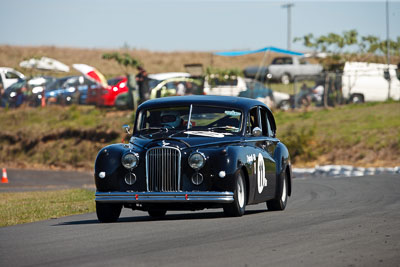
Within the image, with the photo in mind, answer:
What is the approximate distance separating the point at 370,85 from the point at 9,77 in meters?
18.0

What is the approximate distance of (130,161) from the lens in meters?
10.4

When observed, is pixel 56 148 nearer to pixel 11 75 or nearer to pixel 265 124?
pixel 11 75

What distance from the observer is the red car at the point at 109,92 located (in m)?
37.3

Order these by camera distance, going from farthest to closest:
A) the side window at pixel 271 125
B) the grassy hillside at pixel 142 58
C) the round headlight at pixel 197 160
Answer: the grassy hillside at pixel 142 58, the side window at pixel 271 125, the round headlight at pixel 197 160

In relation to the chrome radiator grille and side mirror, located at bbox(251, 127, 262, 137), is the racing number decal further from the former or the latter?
the chrome radiator grille

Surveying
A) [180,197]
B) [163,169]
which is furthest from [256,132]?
[180,197]

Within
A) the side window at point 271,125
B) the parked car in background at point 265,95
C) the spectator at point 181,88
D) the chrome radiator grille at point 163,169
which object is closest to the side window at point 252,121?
the side window at point 271,125

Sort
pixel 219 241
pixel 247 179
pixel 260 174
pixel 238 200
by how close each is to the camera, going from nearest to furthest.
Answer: pixel 219 241, pixel 238 200, pixel 247 179, pixel 260 174

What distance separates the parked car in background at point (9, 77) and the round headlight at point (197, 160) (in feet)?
104

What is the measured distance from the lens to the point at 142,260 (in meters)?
6.62

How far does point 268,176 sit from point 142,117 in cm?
209

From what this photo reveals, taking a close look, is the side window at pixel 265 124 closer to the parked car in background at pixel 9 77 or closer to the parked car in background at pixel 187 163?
the parked car in background at pixel 187 163

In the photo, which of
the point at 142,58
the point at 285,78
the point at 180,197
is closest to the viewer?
the point at 180,197

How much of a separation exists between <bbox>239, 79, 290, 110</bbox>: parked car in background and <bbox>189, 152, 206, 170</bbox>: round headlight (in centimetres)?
2530
